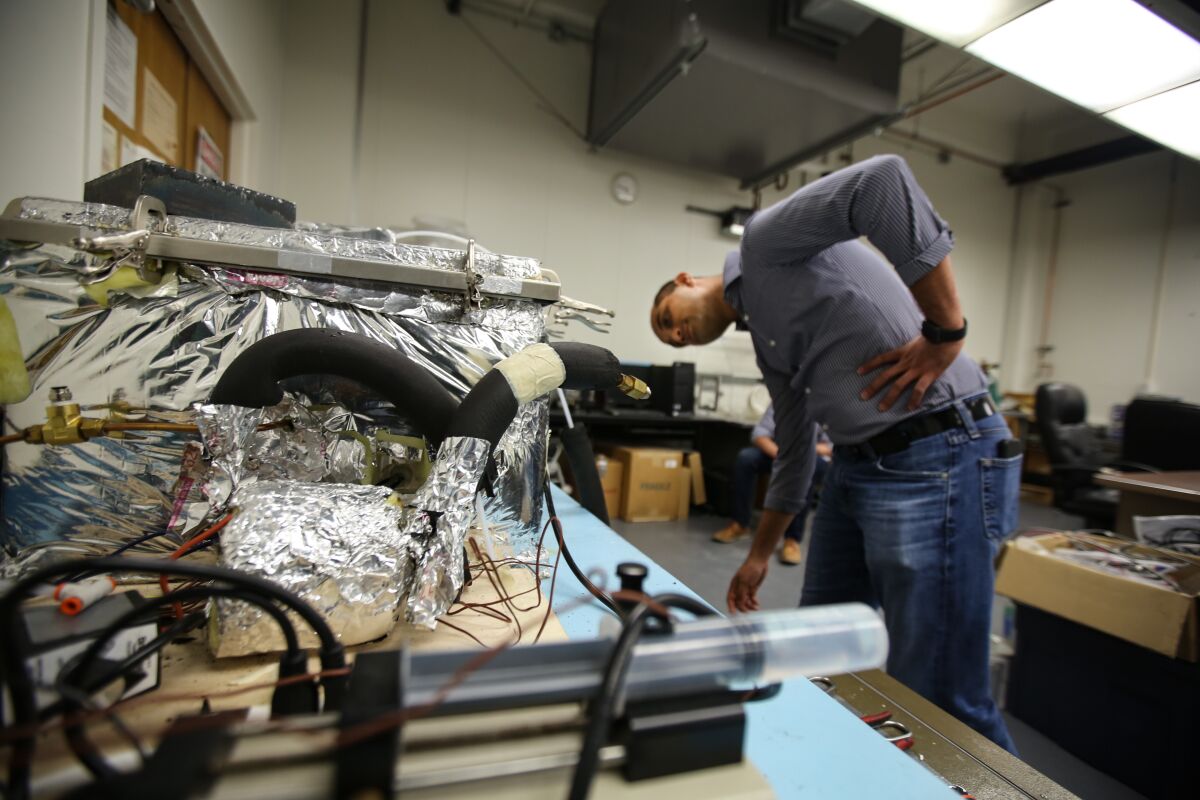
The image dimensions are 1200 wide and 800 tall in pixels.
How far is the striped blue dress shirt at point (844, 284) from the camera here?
2.57ft

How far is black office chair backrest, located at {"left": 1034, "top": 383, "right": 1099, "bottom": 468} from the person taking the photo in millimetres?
2711

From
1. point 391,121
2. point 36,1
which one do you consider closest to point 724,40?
point 391,121

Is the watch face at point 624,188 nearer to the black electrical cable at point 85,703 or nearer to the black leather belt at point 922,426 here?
the black leather belt at point 922,426

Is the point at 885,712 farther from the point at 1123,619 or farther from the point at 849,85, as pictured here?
the point at 849,85

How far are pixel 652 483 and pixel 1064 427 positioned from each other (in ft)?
7.95

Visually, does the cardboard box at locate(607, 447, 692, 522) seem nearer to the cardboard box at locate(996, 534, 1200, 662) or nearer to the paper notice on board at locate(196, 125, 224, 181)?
the cardboard box at locate(996, 534, 1200, 662)

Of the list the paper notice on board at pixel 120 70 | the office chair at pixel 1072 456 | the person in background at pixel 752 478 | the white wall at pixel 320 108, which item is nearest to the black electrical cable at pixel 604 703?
the paper notice on board at pixel 120 70

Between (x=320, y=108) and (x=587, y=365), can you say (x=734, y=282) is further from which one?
(x=320, y=108)

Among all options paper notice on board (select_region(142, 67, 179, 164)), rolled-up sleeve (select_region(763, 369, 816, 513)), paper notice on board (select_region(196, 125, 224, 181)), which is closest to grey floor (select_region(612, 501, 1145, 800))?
rolled-up sleeve (select_region(763, 369, 816, 513))

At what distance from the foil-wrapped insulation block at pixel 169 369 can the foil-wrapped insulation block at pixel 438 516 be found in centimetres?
13

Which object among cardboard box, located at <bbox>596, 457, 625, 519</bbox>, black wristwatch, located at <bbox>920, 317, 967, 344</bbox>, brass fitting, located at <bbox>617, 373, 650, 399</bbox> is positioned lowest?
cardboard box, located at <bbox>596, 457, 625, 519</bbox>

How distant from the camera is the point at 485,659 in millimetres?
264

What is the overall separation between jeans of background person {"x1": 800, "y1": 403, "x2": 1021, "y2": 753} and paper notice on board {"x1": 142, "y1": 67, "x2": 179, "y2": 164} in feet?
6.12

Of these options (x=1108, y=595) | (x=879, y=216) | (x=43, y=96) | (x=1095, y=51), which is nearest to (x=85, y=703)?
(x=43, y=96)
